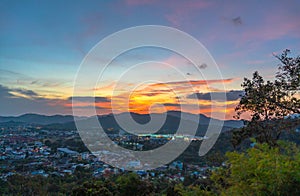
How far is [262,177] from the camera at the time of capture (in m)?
2.55

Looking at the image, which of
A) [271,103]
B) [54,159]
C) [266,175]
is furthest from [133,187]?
[54,159]

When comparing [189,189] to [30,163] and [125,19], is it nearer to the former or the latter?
[125,19]

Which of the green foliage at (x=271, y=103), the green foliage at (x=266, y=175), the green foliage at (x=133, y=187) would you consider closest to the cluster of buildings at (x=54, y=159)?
the green foliage at (x=133, y=187)

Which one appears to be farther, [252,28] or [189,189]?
[252,28]

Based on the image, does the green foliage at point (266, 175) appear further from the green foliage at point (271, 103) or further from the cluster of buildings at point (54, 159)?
the cluster of buildings at point (54, 159)

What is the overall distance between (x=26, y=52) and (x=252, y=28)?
38.3ft

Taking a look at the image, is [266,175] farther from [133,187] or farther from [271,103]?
[133,187]

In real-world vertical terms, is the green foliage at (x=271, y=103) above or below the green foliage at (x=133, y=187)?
above

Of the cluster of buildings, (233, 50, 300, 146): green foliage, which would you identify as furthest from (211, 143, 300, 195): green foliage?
the cluster of buildings

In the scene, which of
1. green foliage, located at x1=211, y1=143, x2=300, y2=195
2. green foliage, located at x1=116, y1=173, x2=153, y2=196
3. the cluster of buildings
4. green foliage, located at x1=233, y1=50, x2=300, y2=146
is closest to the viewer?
green foliage, located at x1=211, y1=143, x2=300, y2=195

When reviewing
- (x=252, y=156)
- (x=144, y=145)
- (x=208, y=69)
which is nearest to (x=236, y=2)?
(x=208, y=69)

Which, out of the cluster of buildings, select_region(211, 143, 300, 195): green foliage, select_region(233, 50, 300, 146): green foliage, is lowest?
the cluster of buildings

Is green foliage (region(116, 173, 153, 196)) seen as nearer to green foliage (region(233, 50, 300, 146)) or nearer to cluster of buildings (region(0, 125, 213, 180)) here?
green foliage (region(233, 50, 300, 146))

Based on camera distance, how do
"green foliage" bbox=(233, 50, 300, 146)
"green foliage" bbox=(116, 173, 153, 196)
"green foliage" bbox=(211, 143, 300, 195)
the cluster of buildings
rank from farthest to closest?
1. the cluster of buildings
2. "green foliage" bbox=(116, 173, 153, 196)
3. "green foliage" bbox=(233, 50, 300, 146)
4. "green foliage" bbox=(211, 143, 300, 195)
